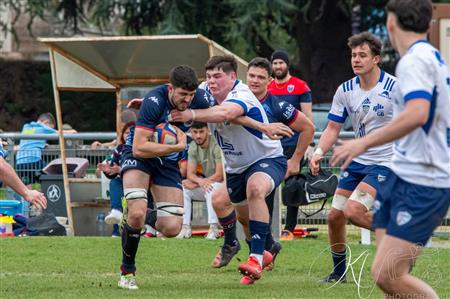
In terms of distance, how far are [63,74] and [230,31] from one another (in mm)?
11495

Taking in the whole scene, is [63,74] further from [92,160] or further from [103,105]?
[103,105]

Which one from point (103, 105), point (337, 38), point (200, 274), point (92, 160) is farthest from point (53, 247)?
point (103, 105)

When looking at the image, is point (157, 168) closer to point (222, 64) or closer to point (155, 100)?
point (155, 100)

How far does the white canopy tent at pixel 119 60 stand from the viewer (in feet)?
47.1

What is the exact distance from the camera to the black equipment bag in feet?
44.1

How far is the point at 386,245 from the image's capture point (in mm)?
6289

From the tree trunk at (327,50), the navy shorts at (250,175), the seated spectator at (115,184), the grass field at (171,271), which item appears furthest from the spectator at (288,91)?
the tree trunk at (327,50)

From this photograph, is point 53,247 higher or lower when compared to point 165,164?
lower

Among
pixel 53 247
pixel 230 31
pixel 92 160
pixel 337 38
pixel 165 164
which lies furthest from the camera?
pixel 337 38

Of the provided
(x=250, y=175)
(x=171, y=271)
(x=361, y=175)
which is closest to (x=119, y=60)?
(x=171, y=271)

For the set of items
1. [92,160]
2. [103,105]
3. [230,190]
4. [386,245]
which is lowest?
[103,105]

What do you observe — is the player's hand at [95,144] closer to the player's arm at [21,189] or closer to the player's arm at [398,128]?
the player's arm at [21,189]

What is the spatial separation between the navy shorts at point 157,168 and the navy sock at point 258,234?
89cm

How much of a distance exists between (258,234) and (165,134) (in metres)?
1.29
